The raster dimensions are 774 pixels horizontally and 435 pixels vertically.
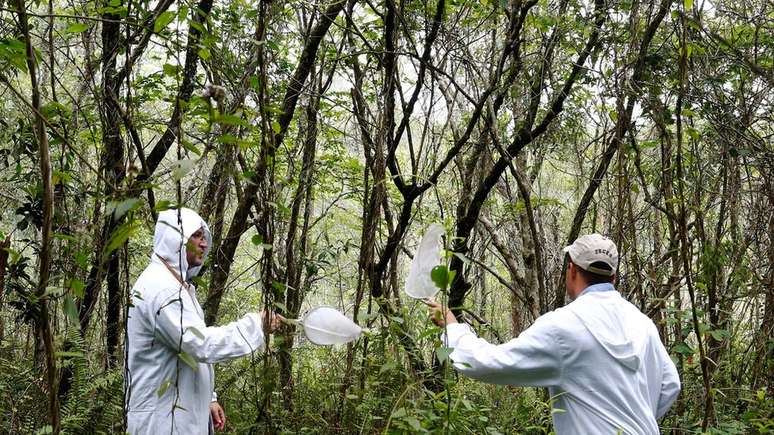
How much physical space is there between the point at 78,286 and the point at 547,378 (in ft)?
5.51

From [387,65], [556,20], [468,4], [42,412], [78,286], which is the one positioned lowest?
[42,412]

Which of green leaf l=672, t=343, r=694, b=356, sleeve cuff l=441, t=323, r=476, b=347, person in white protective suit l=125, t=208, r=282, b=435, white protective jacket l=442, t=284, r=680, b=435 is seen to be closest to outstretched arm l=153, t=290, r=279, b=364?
person in white protective suit l=125, t=208, r=282, b=435

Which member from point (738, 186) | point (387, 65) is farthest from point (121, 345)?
point (738, 186)

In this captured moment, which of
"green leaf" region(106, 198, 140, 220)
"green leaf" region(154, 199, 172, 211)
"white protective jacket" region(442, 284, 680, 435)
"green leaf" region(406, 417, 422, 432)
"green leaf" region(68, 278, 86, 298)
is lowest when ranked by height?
"green leaf" region(406, 417, 422, 432)

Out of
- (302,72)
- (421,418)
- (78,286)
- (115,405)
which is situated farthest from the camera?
(302,72)

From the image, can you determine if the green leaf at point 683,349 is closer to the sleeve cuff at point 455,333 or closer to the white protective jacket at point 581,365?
the white protective jacket at point 581,365

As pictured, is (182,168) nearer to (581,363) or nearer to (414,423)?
(414,423)

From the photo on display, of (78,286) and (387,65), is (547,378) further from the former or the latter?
(387,65)

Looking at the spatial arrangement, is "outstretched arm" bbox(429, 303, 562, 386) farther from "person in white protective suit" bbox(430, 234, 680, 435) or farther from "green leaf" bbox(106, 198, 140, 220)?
→ "green leaf" bbox(106, 198, 140, 220)

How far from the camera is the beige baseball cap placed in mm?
2695

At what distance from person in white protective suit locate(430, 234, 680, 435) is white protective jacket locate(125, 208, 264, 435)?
2.76 ft

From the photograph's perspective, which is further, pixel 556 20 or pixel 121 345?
pixel 121 345

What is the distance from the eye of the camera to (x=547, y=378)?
251 cm

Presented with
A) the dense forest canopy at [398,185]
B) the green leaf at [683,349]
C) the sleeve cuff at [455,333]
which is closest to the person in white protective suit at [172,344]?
the dense forest canopy at [398,185]
